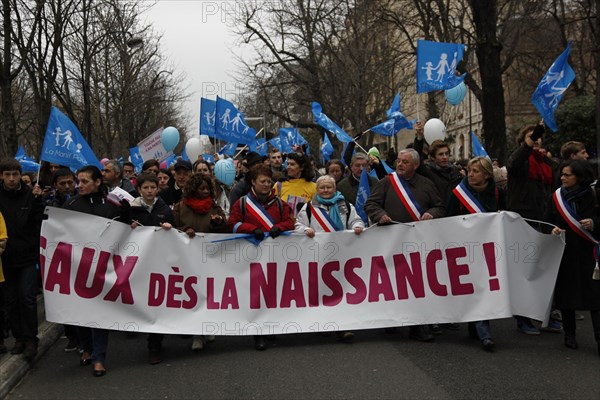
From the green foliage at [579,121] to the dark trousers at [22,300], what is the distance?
923 inches

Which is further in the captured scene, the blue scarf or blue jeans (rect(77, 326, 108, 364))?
the blue scarf

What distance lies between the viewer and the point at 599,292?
20.1 ft

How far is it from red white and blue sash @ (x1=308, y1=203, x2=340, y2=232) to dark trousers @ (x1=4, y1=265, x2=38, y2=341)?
2.73 m

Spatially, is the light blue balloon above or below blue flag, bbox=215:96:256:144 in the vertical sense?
below

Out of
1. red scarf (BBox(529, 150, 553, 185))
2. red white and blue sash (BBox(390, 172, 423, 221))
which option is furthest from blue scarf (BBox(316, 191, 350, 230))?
red scarf (BBox(529, 150, 553, 185))

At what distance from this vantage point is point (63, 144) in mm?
7117

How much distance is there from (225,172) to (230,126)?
3.07 m

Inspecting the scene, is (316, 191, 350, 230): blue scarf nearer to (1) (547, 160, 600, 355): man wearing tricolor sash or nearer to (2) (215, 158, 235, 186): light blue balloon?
(1) (547, 160, 600, 355): man wearing tricolor sash

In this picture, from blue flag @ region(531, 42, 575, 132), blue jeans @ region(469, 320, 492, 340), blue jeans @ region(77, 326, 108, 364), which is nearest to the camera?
blue jeans @ region(77, 326, 108, 364)

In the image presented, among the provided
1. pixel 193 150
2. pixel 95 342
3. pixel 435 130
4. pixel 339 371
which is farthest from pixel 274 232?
pixel 193 150

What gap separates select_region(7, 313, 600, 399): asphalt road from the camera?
5148 mm

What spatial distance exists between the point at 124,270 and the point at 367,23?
23.5m

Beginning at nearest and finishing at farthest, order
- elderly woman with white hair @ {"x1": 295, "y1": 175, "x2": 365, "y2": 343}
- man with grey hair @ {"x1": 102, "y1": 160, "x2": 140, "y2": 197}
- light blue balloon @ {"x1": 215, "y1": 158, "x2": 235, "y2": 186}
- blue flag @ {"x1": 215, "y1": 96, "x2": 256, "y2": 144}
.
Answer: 1. elderly woman with white hair @ {"x1": 295, "y1": 175, "x2": 365, "y2": 343}
2. man with grey hair @ {"x1": 102, "y1": 160, "x2": 140, "y2": 197}
3. light blue balloon @ {"x1": 215, "y1": 158, "x2": 235, "y2": 186}
4. blue flag @ {"x1": 215, "y1": 96, "x2": 256, "y2": 144}

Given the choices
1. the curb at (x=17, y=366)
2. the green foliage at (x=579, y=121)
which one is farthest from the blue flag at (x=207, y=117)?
the green foliage at (x=579, y=121)
